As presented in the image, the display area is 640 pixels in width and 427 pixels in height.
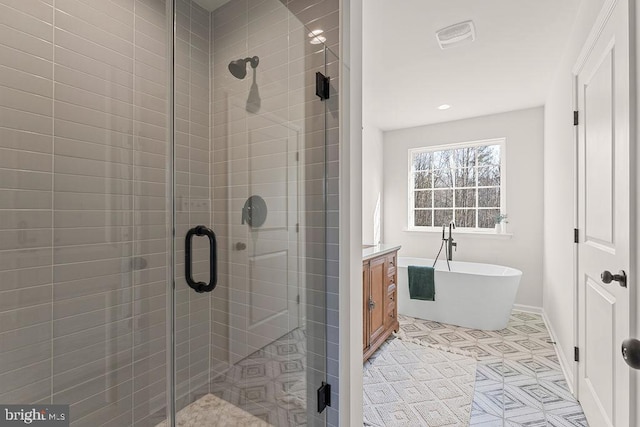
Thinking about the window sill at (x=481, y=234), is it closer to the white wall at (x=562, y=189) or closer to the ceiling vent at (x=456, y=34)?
the white wall at (x=562, y=189)

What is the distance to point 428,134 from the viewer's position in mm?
4629

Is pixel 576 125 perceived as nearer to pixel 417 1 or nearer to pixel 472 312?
pixel 417 1

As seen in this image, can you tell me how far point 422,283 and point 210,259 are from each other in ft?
A: 8.64

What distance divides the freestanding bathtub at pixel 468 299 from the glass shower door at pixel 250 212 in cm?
231

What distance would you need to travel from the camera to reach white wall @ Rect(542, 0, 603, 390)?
2133 millimetres

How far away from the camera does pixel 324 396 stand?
58.7 inches

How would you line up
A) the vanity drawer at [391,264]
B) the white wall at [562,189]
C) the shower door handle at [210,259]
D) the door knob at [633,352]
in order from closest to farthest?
the door knob at [633,352] < the shower door handle at [210,259] < the white wall at [562,189] < the vanity drawer at [391,264]

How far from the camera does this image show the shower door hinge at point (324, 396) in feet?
4.88

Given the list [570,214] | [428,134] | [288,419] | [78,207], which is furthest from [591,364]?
[428,134]

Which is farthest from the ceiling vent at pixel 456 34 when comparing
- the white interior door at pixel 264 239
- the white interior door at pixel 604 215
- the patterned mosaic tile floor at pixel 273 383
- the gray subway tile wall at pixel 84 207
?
the patterned mosaic tile floor at pixel 273 383

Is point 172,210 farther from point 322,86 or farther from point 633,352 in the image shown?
point 633,352

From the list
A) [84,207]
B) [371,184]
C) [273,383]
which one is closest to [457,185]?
[371,184]

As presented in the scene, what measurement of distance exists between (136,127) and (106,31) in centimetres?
46

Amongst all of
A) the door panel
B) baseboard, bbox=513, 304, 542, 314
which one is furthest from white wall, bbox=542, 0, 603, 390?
the door panel
